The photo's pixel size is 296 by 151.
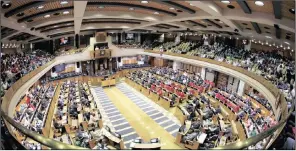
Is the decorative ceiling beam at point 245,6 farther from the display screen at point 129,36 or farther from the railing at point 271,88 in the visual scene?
the display screen at point 129,36

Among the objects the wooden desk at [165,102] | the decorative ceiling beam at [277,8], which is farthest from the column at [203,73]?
the decorative ceiling beam at [277,8]

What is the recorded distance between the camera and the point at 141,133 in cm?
1187

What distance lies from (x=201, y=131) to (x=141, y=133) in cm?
320

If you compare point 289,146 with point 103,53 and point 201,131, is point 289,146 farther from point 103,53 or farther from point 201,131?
point 103,53

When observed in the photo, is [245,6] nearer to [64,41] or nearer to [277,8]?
[277,8]

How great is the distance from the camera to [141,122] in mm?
13305

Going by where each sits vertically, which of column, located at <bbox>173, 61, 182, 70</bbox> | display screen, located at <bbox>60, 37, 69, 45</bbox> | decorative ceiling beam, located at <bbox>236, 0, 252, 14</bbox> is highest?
decorative ceiling beam, located at <bbox>236, 0, 252, 14</bbox>

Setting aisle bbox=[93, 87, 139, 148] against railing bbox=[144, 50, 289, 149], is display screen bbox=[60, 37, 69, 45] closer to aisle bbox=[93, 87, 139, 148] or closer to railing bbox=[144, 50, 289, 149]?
aisle bbox=[93, 87, 139, 148]

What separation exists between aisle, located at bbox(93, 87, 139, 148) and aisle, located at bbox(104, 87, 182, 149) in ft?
1.02

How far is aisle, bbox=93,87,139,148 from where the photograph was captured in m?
11.6

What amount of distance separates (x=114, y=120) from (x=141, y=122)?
5.60 feet

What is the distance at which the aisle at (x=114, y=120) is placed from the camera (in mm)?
11648

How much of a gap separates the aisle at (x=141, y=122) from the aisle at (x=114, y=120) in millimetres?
311

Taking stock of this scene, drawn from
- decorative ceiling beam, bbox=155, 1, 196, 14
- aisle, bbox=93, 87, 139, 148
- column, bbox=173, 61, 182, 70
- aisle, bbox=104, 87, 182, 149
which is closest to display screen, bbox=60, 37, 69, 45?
aisle, bbox=93, 87, 139, 148
